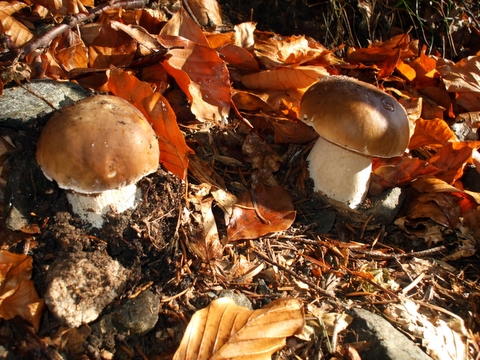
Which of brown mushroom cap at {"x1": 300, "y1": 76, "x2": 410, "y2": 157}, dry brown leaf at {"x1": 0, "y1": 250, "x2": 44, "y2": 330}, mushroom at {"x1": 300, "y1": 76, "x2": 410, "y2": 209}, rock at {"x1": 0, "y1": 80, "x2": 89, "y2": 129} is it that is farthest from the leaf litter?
brown mushroom cap at {"x1": 300, "y1": 76, "x2": 410, "y2": 157}

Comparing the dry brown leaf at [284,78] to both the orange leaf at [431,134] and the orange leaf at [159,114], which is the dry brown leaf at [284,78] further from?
the orange leaf at [159,114]

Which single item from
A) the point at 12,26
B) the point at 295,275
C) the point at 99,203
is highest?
the point at 12,26

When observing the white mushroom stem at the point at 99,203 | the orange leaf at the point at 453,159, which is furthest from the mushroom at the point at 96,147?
the orange leaf at the point at 453,159

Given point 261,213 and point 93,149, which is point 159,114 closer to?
point 93,149

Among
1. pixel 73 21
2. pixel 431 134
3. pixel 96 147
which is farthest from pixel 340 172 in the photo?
pixel 73 21

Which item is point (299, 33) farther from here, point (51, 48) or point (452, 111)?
point (51, 48)

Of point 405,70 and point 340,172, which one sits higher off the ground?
point 405,70
